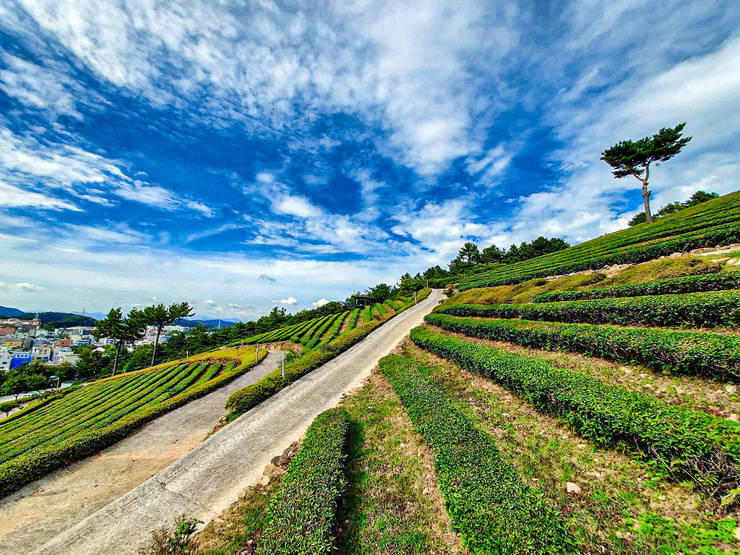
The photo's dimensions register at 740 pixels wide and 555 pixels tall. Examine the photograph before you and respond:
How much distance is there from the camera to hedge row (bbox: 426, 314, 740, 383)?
464 centimetres

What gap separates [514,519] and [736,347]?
5.28m

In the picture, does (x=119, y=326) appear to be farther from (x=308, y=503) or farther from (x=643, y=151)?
(x=643, y=151)

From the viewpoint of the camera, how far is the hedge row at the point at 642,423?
3.22 metres

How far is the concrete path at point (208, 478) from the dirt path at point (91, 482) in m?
2.63

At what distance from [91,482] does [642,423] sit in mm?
15168

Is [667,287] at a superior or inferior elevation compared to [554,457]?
superior

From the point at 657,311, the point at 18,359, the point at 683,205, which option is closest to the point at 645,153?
the point at 683,205

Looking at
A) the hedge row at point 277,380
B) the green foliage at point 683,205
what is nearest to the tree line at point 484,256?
the green foliage at point 683,205

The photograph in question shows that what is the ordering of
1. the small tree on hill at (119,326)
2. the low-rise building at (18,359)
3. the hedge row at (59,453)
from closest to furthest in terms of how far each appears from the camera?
the hedge row at (59,453) → the small tree on hill at (119,326) → the low-rise building at (18,359)

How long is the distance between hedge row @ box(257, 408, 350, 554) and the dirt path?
7.15 m

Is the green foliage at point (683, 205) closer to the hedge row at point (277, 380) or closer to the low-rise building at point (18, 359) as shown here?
the hedge row at point (277, 380)

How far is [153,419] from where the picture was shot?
1265 centimetres

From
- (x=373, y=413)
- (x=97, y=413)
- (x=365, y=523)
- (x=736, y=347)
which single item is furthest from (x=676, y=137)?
(x=97, y=413)

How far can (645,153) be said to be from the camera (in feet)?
101
